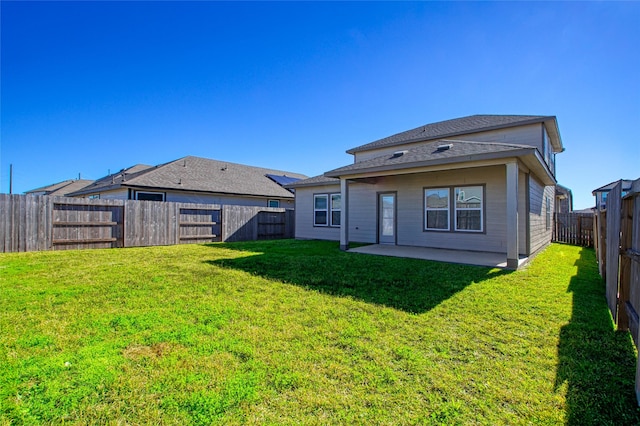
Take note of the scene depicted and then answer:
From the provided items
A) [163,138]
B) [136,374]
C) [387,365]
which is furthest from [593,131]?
[163,138]

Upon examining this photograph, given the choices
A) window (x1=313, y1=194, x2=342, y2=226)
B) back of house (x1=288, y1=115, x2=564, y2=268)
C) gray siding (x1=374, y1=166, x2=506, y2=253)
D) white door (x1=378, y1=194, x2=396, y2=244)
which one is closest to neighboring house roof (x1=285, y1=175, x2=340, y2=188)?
back of house (x1=288, y1=115, x2=564, y2=268)

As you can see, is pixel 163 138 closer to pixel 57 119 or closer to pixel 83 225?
pixel 57 119

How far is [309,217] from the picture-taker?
1503 cm

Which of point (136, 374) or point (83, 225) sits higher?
point (83, 225)

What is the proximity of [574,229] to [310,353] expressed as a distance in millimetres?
16135

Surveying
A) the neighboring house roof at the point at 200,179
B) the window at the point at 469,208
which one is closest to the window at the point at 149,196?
the neighboring house roof at the point at 200,179

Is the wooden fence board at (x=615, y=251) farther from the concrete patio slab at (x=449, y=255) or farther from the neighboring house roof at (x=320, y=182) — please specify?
A: the neighboring house roof at (x=320, y=182)

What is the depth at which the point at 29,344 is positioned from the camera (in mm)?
2975

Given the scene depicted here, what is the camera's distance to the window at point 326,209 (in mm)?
13945

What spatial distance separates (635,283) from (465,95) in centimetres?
1148

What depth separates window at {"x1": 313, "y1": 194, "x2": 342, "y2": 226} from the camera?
13.9 meters

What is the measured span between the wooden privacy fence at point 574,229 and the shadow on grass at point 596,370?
11669 mm

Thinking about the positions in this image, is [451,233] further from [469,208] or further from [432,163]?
[432,163]

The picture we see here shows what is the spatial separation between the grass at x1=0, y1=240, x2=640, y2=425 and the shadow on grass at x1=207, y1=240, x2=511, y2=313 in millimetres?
76
